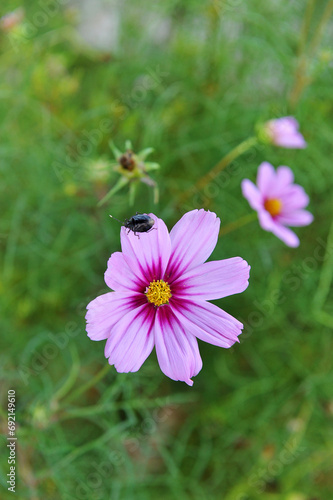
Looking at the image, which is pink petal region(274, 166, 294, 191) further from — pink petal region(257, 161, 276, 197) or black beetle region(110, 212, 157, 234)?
black beetle region(110, 212, 157, 234)

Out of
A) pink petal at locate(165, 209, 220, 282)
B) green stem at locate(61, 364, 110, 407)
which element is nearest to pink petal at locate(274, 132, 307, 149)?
pink petal at locate(165, 209, 220, 282)

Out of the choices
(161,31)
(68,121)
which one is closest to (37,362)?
(68,121)

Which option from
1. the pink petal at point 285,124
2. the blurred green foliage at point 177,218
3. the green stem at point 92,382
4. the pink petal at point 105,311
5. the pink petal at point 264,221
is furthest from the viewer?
the blurred green foliage at point 177,218

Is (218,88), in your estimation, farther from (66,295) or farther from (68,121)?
(66,295)

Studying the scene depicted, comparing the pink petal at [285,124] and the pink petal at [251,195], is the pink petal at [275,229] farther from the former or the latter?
the pink petal at [285,124]

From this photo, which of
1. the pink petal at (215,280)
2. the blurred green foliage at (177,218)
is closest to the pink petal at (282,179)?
the blurred green foliage at (177,218)

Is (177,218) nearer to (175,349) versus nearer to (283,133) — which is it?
(283,133)

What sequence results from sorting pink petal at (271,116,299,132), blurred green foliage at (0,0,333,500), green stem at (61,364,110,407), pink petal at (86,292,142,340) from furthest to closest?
blurred green foliage at (0,0,333,500) → pink petal at (271,116,299,132) → green stem at (61,364,110,407) → pink petal at (86,292,142,340)

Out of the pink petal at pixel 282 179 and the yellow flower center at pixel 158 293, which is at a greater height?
the yellow flower center at pixel 158 293

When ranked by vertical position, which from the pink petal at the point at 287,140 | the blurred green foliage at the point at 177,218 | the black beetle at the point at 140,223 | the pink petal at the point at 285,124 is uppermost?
the black beetle at the point at 140,223

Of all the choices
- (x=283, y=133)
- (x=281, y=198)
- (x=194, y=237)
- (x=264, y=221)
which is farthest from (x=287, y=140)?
(x=194, y=237)
